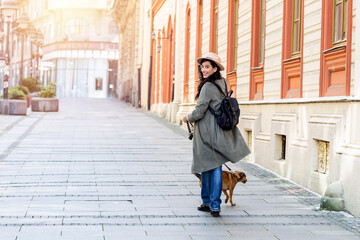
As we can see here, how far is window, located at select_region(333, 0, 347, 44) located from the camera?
28.9 feet

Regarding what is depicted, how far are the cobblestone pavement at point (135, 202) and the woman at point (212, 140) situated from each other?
0.41 metres

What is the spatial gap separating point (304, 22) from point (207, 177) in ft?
13.2

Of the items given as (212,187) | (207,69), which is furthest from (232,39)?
(212,187)

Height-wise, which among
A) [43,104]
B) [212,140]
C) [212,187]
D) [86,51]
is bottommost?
[212,187]

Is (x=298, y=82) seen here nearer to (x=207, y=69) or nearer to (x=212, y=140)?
(x=207, y=69)

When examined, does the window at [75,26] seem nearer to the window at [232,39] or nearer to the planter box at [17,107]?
the planter box at [17,107]

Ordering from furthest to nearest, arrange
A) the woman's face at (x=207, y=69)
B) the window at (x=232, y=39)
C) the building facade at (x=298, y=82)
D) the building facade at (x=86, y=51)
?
the building facade at (x=86, y=51) → the window at (x=232, y=39) → the building facade at (x=298, y=82) → the woman's face at (x=207, y=69)

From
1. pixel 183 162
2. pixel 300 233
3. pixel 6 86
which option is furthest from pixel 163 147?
pixel 6 86

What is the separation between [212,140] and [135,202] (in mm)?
1393

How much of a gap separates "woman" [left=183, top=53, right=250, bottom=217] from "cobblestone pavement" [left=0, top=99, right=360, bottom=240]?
0.41 m

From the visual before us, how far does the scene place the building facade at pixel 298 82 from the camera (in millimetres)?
8195

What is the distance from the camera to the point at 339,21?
903 centimetres

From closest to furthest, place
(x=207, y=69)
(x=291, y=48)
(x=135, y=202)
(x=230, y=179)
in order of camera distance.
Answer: (x=207, y=69) < (x=230, y=179) < (x=135, y=202) < (x=291, y=48)

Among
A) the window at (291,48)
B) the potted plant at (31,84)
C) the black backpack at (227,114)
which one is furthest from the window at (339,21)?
the potted plant at (31,84)
